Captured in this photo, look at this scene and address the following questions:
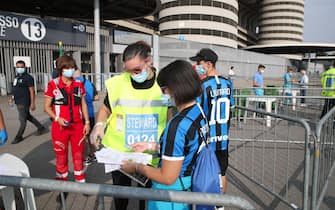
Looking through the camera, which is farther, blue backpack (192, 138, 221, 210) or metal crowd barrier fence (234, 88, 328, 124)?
metal crowd barrier fence (234, 88, 328, 124)

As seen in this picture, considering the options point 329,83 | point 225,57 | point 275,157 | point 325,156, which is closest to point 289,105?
point 329,83

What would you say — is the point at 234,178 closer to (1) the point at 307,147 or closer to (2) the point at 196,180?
(1) the point at 307,147

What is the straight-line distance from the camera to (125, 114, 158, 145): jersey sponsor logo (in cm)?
221

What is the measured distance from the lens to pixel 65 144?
327 cm

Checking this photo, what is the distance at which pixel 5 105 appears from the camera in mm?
10797

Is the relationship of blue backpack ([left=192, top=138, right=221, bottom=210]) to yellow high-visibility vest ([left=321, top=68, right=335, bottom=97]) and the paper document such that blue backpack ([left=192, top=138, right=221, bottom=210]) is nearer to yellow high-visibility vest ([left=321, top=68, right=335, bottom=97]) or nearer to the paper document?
the paper document

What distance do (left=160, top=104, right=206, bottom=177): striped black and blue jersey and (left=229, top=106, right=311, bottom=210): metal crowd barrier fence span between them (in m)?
1.51

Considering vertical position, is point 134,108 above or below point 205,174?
above

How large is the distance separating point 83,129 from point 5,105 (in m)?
9.27

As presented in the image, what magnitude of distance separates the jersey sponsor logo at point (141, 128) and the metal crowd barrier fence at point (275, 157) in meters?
1.52

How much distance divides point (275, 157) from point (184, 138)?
411cm

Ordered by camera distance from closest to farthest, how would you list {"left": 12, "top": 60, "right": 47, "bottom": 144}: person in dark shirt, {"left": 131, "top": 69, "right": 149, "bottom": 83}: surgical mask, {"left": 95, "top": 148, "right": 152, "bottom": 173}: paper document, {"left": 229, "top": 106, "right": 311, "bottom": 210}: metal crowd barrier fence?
{"left": 95, "top": 148, "right": 152, "bottom": 173}: paper document < {"left": 131, "top": 69, "right": 149, "bottom": 83}: surgical mask < {"left": 229, "top": 106, "right": 311, "bottom": 210}: metal crowd barrier fence < {"left": 12, "top": 60, "right": 47, "bottom": 144}: person in dark shirt

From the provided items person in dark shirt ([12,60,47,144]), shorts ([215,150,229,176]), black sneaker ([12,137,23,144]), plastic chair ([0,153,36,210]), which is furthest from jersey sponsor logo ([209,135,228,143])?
black sneaker ([12,137,23,144])

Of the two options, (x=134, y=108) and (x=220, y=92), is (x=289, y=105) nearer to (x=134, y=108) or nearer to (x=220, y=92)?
(x=220, y=92)
